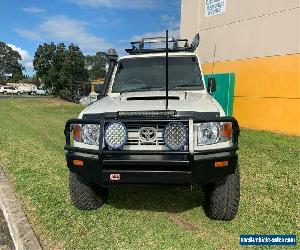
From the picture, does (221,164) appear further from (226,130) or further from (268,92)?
(268,92)

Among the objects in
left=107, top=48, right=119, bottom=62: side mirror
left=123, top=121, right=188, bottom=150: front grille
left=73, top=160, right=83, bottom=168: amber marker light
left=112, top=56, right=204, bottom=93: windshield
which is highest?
left=107, top=48, right=119, bottom=62: side mirror

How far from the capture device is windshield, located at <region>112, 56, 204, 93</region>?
5.13 meters

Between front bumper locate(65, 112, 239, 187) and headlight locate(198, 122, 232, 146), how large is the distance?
0.23 feet

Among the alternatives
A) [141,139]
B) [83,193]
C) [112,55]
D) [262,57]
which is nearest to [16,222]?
[83,193]

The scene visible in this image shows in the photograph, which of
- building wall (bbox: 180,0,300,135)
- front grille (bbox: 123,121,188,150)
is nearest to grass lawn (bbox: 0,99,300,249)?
front grille (bbox: 123,121,188,150)

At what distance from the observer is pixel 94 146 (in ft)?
12.5

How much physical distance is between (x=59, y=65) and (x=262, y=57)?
2526 centimetres

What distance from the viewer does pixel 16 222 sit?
4121 millimetres

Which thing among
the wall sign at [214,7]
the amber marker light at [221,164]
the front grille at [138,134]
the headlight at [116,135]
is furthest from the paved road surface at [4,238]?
the wall sign at [214,7]

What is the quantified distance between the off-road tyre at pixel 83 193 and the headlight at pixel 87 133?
582mm

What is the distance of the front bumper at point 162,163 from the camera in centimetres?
356

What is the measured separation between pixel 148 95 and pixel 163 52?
1493mm

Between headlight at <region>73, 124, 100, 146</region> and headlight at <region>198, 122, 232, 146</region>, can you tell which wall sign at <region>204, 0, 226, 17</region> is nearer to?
headlight at <region>198, 122, 232, 146</region>

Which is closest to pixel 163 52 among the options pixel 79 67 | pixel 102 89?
pixel 102 89
